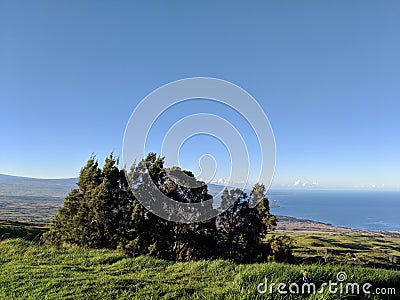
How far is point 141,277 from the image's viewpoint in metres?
8.15

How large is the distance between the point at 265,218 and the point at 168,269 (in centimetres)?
1592

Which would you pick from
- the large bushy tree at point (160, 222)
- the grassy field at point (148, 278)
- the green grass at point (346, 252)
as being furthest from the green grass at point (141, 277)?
the large bushy tree at point (160, 222)

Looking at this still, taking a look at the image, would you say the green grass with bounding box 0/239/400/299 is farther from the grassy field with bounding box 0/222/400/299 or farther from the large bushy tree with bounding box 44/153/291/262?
the large bushy tree with bounding box 44/153/291/262

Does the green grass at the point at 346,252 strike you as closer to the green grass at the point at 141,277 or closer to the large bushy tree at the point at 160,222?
the green grass at the point at 141,277

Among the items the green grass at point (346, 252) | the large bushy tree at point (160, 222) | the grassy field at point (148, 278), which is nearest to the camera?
the grassy field at point (148, 278)

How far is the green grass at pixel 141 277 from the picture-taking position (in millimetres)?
6754

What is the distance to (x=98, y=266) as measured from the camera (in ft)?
31.2

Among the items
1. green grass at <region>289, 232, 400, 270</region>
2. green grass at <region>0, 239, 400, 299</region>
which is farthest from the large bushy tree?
green grass at <region>0, 239, 400, 299</region>

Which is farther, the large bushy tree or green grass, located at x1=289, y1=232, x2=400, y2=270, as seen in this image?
green grass, located at x1=289, y1=232, x2=400, y2=270

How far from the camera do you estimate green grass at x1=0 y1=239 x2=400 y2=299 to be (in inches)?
266

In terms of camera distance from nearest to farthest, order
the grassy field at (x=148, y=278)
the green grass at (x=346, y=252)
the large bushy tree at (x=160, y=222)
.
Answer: the grassy field at (x=148, y=278) < the large bushy tree at (x=160, y=222) < the green grass at (x=346, y=252)

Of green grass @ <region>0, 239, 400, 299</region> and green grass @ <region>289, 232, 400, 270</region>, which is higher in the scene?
green grass @ <region>0, 239, 400, 299</region>

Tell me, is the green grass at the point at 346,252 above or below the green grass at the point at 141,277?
below

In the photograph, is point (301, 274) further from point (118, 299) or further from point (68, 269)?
point (68, 269)
